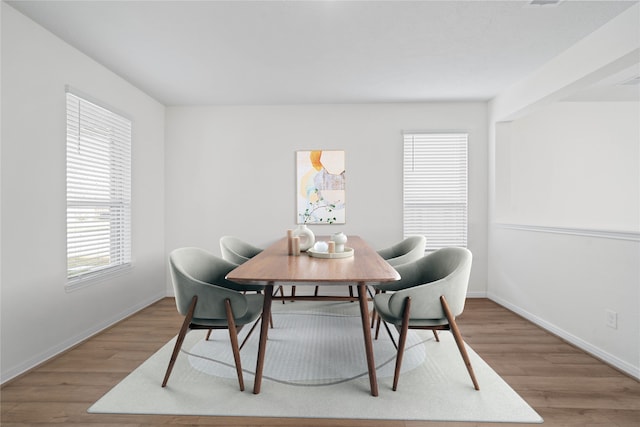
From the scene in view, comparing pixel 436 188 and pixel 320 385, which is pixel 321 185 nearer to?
pixel 436 188

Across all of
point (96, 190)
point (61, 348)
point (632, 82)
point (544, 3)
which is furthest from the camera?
point (632, 82)

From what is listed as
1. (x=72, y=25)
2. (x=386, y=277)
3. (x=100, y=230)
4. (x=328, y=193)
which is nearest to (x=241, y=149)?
(x=328, y=193)

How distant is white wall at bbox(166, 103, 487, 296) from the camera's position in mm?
4742

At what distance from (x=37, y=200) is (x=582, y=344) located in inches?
178

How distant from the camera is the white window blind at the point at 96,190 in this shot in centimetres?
309

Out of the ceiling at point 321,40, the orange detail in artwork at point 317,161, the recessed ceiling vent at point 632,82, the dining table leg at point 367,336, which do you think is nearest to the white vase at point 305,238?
the dining table leg at point 367,336

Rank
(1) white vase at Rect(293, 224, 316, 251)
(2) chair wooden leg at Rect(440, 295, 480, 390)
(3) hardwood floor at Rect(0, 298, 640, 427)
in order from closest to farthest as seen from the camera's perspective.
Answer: (3) hardwood floor at Rect(0, 298, 640, 427)
(2) chair wooden leg at Rect(440, 295, 480, 390)
(1) white vase at Rect(293, 224, 316, 251)

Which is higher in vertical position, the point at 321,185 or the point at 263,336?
the point at 321,185

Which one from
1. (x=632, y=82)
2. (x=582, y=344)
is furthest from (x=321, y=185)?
(x=632, y=82)

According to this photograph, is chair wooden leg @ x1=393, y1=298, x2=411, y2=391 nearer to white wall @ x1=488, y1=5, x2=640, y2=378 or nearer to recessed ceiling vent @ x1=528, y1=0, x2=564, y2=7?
white wall @ x1=488, y1=5, x2=640, y2=378

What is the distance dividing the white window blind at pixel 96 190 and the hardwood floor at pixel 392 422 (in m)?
0.74

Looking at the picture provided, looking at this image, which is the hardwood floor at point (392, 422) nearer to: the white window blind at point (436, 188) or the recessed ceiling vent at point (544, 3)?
the white window blind at point (436, 188)

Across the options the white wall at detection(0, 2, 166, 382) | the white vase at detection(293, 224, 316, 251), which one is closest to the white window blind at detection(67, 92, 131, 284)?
the white wall at detection(0, 2, 166, 382)

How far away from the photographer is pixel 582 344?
9.80 ft
